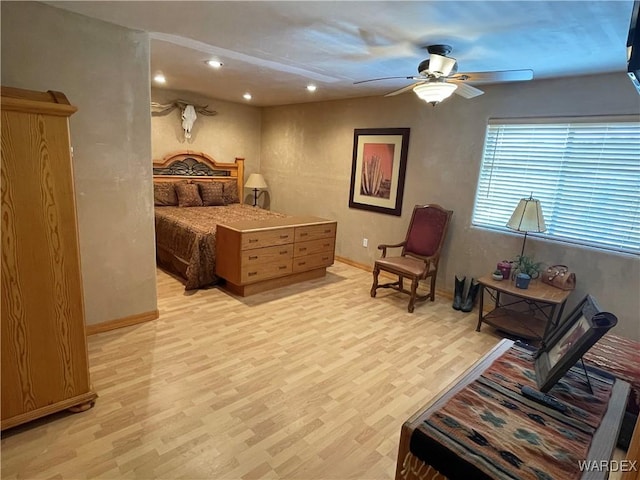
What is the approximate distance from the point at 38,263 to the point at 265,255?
2.24 metres

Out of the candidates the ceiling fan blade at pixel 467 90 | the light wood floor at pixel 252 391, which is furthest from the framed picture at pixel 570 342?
the ceiling fan blade at pixel 467 90

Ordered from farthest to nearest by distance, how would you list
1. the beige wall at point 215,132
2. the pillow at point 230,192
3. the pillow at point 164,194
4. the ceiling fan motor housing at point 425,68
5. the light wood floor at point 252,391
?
the pillow at point 230,192 → the beige wall at point 215,132 → the pillow at point 164,194 → the ceiling fan motor housing at point 425,68 → the light wood floor at point 252,391

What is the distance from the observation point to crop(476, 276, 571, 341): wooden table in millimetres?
3004

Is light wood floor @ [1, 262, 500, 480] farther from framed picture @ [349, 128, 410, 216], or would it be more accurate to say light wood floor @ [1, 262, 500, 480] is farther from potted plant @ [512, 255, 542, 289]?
framed picture @ [349, 128, 410, 216]

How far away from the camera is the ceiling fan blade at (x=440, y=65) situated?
243 centimetres

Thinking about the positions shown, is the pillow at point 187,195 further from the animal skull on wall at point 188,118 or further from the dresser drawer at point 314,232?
the dresser drawer at point 314,232

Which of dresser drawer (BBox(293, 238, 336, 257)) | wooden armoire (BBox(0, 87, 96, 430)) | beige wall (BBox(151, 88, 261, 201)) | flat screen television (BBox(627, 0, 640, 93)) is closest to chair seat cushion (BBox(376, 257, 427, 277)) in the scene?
dresser drawer (BBox(293, 238, 336, 257))

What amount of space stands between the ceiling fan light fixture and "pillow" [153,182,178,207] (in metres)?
3.89

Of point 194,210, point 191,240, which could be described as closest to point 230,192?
point 194,210

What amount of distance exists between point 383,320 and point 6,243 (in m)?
2.87

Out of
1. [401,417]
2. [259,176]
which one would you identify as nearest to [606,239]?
[401,417]

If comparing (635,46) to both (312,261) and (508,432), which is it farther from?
(312,261)

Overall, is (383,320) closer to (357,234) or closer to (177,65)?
(357,234)

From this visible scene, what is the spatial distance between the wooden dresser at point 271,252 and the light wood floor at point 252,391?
0.86 ft
